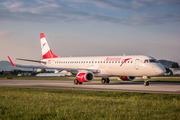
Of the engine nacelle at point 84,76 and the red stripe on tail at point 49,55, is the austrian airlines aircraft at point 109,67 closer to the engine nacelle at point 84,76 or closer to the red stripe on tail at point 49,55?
the engine nacelle at point 84,76

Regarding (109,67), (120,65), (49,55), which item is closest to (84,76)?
(109,67)

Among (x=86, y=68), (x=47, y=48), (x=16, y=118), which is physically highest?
(x=47, y=48)

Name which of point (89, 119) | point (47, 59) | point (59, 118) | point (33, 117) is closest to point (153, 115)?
point (89, 119)

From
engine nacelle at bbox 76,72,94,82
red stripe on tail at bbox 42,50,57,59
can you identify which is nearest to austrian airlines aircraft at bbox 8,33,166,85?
engine nacelle at bbox 76,72,94,82

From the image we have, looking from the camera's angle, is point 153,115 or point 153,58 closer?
point 153,115

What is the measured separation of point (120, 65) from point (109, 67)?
212 cm

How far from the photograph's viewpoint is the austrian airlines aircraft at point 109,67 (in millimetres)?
34094

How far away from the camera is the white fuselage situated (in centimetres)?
3381

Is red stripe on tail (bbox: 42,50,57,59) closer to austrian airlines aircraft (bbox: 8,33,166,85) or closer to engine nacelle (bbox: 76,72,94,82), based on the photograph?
austrian airlines aircraft (bbox: 8,33,166,85)

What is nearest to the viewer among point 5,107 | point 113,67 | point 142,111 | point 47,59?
point 142,111

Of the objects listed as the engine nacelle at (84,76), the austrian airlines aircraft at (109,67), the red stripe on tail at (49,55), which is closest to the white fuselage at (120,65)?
the austrian airlines aircraft at (109,67)

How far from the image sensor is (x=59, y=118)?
11297mm

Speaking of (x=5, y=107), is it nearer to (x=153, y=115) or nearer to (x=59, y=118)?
(x=59, y=118)

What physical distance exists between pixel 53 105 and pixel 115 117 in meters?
4.84
